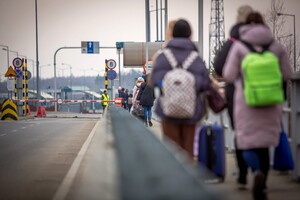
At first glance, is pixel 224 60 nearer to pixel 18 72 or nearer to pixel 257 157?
pixel 257 157

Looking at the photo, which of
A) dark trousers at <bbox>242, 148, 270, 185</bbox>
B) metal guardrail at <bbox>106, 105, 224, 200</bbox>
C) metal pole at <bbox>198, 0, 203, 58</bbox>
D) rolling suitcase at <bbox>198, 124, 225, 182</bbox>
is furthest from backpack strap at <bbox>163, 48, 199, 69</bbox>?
metal pole at <bbox>198, 0, 203, 58</bbox>

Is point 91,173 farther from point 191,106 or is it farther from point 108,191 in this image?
point 191,106

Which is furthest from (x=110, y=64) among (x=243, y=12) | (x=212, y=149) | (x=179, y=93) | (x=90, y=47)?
(x=179, y=93)

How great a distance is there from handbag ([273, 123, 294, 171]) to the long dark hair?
3.74 feet

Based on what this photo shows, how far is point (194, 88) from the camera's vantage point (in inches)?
231

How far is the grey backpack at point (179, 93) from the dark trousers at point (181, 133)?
15cm

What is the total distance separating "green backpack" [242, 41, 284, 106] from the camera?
18.8ft

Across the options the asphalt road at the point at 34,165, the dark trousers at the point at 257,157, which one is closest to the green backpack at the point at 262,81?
the dark trousers at the point at 257,157

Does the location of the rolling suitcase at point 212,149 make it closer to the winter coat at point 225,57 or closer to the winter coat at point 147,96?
the winter coat at point 225,57

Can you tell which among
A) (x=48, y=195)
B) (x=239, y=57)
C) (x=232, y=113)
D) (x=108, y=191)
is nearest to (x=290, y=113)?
(x=232, y=113)

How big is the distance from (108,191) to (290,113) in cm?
502

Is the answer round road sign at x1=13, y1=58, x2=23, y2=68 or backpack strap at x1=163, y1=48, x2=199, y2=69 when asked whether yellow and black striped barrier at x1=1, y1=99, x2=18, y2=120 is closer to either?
round road sign at x1=13, y1=58, x2=23, y2=68

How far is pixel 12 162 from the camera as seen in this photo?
12227 mm

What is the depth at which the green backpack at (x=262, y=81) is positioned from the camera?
5738 mm
